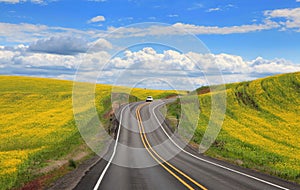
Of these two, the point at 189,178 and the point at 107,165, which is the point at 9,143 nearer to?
the point at 107,165

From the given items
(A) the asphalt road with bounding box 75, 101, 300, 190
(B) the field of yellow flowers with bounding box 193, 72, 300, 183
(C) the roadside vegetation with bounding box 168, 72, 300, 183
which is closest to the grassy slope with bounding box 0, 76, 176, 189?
(A) the asphalt road with bounding box 75, 101, 300, 190

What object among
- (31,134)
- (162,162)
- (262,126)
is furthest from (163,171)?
(262,126)

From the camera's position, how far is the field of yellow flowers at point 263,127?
26.6 m

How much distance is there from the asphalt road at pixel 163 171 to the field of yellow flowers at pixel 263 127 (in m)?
3.16

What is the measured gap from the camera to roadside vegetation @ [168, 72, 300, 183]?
87.1 feet

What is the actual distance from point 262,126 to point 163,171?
28288mm

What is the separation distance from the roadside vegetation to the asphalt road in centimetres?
299

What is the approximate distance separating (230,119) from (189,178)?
32589mm

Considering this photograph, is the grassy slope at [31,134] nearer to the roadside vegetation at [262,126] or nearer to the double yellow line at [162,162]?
the double yellow line at [162,162]

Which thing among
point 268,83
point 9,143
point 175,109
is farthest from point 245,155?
point 268,83

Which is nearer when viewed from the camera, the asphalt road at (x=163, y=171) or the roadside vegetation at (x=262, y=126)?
the asphalt road at (x=163, y=171)

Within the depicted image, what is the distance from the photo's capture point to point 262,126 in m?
43.3

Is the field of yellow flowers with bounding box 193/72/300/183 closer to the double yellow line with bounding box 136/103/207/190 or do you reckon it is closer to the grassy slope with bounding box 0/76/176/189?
the double yellow line with bounding box 136/103/207/190

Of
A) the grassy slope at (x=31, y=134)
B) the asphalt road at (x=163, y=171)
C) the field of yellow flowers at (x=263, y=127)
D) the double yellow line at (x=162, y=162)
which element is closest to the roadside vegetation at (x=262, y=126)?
the field of yellow flowers at (x=263, y=127)
